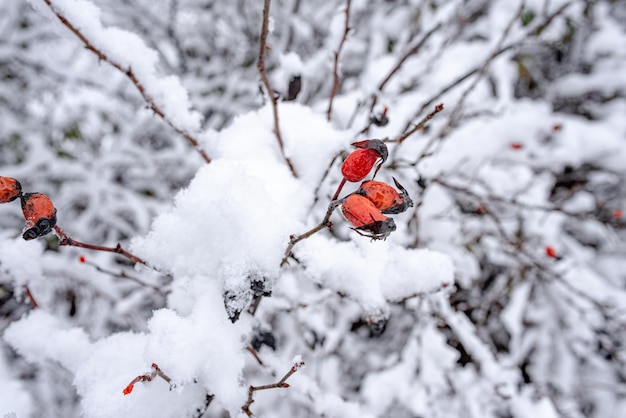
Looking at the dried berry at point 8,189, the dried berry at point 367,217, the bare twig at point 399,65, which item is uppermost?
the dried berry at point 8,189

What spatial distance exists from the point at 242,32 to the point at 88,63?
114 centimetres

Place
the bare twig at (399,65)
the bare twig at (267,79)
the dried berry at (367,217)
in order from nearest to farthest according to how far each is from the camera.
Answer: the dried berry at (367,217), the bare twig at (267,79), the bare twig at (399,65)

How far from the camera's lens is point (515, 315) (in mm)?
2109

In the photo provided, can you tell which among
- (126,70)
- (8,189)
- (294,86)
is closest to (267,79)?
(294,86)

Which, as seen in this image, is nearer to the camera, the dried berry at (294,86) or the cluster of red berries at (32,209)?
the cluster of red berries at (32,209)

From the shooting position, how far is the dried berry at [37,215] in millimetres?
655

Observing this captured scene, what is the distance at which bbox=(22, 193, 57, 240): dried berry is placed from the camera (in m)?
0.66

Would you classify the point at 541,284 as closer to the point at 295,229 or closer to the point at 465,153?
the point at 465,153

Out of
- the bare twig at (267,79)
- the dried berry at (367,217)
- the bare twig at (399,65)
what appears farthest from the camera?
the bare twig at (399,65)

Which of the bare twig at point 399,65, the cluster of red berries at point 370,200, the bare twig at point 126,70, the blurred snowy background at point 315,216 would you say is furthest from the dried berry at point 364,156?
the bare twig at point 126,70

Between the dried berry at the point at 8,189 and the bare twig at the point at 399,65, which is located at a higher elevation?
the dried berry at the point at 8,189

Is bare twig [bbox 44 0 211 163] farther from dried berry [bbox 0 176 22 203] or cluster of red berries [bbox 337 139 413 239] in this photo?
cluster of red berries [bbox 337 139 413 239]

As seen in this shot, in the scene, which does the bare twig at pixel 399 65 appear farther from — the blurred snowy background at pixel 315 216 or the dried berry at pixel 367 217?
the dried berry at pixel 367 217

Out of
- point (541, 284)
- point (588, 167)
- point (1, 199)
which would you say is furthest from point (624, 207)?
point (1, 199)
